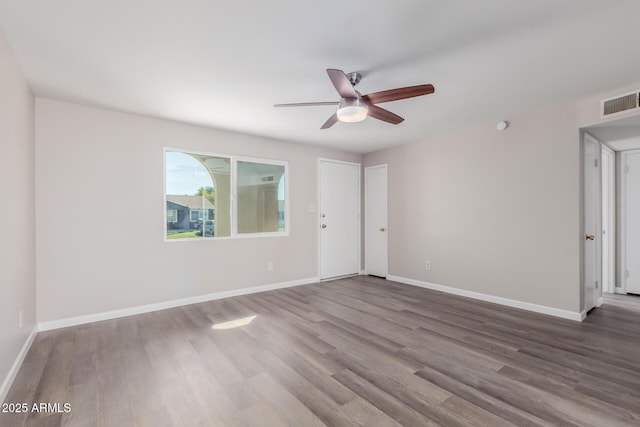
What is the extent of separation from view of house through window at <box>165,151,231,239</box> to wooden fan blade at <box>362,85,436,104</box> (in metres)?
2.64

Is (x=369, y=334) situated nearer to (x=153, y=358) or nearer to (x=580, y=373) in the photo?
(x=580, y=373)

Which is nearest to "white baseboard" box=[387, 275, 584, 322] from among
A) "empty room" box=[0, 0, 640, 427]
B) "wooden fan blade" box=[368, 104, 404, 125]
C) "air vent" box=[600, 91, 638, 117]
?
"empty room" box=[0, 0, 640, 427]

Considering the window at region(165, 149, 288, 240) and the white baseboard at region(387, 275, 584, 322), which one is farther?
the window at region(165, 149, 288, 240)

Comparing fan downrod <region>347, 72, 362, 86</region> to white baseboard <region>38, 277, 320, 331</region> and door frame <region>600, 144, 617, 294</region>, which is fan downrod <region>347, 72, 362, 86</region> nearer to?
white baseboard <region>38, 277, 320, 331</region>

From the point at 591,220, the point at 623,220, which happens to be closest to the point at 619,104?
the point at 591,220

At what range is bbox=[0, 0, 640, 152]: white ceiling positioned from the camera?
184 centimetres

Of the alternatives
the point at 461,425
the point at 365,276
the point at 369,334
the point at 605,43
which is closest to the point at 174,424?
the point at 461,425

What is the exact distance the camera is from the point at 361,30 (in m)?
2.03

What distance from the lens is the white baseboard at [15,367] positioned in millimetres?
1995

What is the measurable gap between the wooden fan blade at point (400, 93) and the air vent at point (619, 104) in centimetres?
221

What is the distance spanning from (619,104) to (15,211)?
18.0 ft

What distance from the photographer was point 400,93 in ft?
7.67

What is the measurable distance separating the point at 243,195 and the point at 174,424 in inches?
129

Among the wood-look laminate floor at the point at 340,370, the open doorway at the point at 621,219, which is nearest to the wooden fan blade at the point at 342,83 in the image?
the wood-look laminate floor at the point at 340,370
